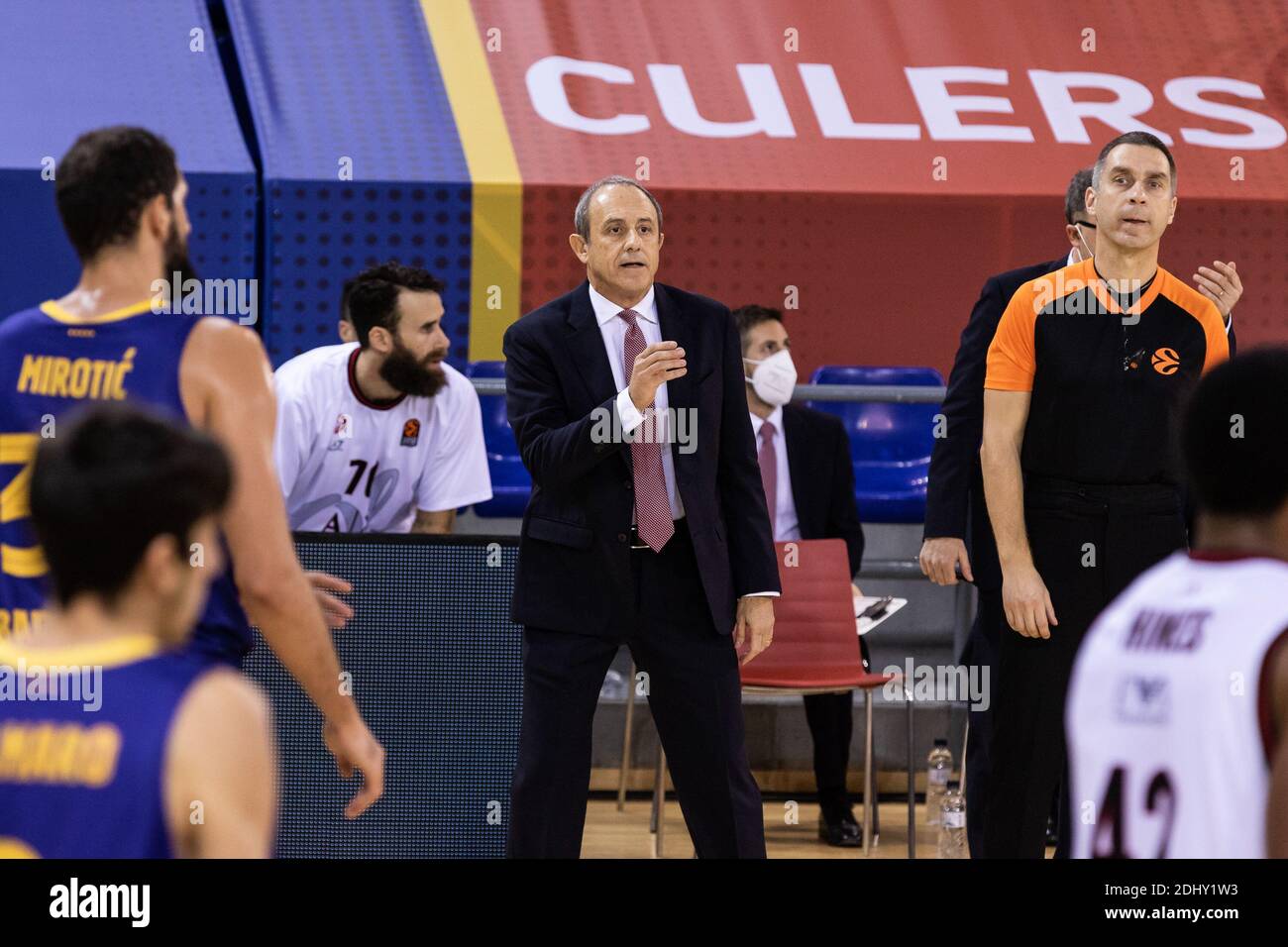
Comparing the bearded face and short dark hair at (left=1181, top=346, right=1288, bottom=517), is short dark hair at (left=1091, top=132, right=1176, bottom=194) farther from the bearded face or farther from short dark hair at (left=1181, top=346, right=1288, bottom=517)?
short dark hair at (left=1181, top=346, right=1288, bottom=517)

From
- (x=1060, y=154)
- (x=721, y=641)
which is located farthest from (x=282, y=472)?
(x=1060, y=154)

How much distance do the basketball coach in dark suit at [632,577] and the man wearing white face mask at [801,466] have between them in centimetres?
226

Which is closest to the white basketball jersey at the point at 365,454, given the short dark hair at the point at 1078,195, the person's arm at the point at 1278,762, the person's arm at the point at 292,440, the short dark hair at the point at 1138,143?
the person's arm at the point at 292,440

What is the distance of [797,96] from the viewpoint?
827 cm

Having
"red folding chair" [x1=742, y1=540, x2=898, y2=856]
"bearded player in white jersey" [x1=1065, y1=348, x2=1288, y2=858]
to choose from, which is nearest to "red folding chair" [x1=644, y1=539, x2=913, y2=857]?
"red folding chair" [x1=742, y1=540, x2=898, y2=856]

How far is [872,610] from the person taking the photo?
6.56m

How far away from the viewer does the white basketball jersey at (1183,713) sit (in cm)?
201

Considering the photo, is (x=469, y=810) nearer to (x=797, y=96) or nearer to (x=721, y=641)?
(x=721, y=641)

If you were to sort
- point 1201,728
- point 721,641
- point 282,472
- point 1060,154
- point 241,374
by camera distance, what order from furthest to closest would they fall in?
point 1060,154
point 282,472
point 721,641
point 241,374
point 1201,728

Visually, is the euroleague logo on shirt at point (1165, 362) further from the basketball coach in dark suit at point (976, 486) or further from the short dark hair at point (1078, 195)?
the short dark hair at point (1078, 195)

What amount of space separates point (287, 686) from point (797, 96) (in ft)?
15.2

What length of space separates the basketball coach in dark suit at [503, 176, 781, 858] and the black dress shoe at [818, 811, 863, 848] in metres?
2.09
